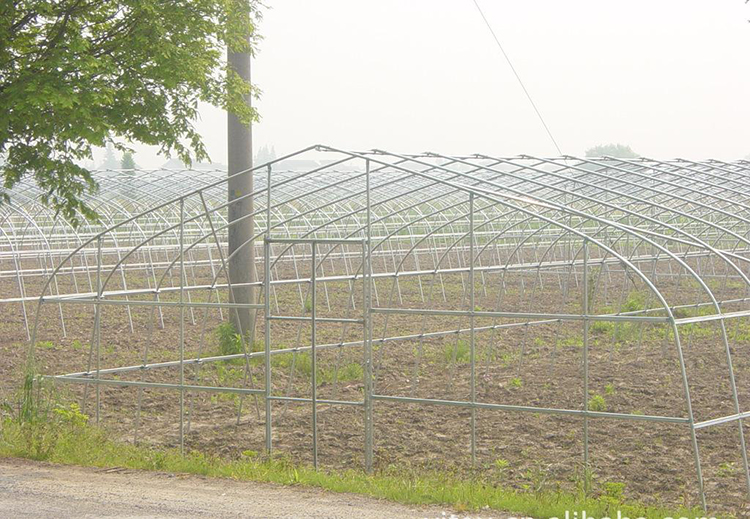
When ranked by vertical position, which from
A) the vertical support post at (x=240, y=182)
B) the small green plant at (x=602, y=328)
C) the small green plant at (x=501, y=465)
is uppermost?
the vertical support post at (x=240, y=182)

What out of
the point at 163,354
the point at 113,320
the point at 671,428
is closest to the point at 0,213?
the point at 113,320

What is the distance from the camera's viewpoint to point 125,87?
10.2 metres

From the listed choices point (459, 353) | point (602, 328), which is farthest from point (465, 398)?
point (602, 328)

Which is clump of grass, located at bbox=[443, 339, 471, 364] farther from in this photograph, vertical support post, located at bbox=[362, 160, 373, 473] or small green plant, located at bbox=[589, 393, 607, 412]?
vertical support post, located at bbox=[362, 160, 373, 473]

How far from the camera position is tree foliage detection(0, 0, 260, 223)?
9453 mm

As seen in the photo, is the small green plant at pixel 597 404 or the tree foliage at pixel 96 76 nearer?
the tree foliage at pixel 96 76

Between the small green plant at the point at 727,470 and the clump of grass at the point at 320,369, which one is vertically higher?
the clump of grass at the point at 320,369

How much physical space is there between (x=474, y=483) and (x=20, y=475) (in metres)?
4.04

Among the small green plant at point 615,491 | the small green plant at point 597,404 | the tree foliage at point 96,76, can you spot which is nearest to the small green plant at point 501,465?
the small green plant at point 615,491

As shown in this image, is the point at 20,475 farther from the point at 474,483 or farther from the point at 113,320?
the point at 113,320

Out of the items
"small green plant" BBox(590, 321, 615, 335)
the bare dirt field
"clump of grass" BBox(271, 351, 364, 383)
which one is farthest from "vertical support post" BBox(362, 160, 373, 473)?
"small green plant" BBox(590, 321, 615, 335)

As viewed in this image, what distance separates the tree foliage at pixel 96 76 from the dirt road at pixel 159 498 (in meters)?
2.84

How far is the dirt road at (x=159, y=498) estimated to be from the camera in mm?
7816

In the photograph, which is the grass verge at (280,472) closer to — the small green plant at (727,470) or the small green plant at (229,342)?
the small green plant at (727,470)
